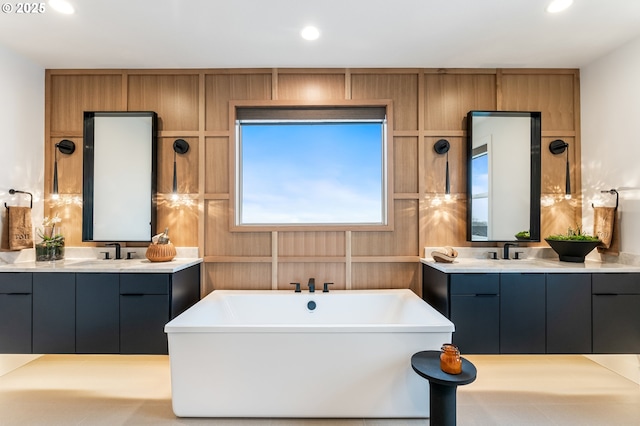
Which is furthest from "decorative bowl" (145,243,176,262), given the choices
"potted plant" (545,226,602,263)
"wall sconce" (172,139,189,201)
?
"potted plant" (545,226,602,263)

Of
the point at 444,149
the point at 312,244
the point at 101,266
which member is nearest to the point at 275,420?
the point at 312,244

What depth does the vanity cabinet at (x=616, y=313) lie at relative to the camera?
2350 mm

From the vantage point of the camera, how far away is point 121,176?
2.94 m

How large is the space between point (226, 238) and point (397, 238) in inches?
62.5

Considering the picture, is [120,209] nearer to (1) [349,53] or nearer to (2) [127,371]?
(2) [127,371]

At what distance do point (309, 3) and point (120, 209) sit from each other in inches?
92.7

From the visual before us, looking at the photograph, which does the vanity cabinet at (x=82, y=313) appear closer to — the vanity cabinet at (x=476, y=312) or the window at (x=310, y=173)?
the window at (x=310, y=173)

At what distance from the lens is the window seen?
10.2 feet

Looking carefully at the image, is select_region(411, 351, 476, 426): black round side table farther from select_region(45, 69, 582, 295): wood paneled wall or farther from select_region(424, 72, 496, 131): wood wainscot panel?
select_region(424, 72, 496, 131): wood wainscot panel

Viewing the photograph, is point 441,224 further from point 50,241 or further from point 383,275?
point 50,241

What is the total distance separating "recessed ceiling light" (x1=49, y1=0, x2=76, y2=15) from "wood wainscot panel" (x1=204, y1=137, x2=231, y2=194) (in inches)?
48.9

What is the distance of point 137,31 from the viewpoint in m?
2.40

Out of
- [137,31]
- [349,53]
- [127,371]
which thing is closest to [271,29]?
[349,53]

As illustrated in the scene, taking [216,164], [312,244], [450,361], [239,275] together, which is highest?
[216,164]
